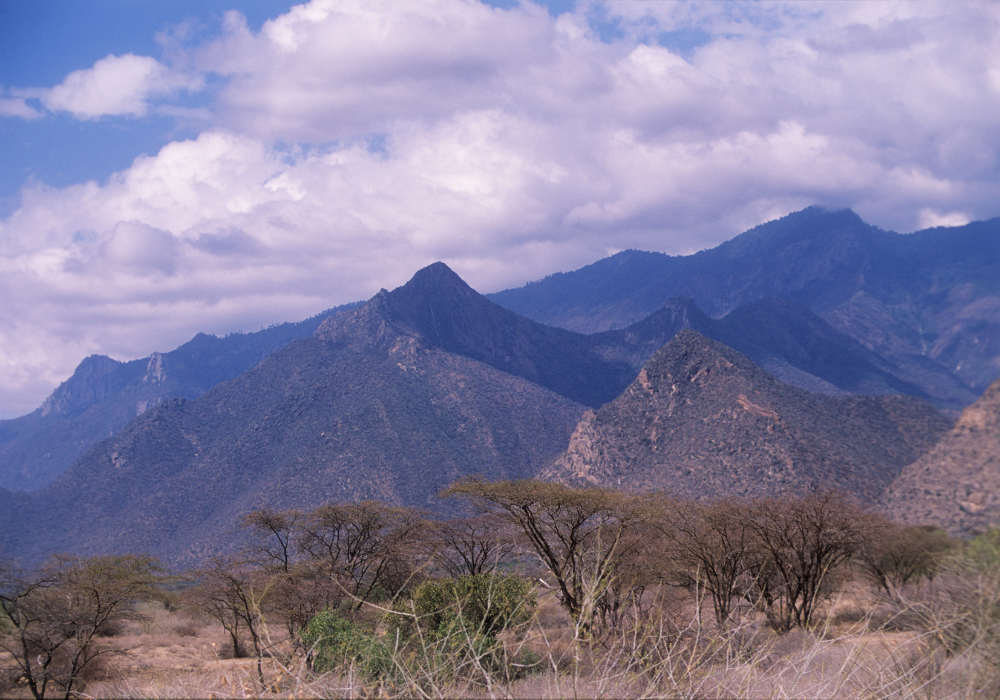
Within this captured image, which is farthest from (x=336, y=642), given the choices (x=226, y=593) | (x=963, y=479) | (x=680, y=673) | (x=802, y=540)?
(x=802, y=540)

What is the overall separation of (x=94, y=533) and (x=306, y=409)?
3239 centimetres

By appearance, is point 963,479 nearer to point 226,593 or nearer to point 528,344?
point 226,593

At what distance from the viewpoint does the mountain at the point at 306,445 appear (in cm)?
7950

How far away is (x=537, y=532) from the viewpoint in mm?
24500

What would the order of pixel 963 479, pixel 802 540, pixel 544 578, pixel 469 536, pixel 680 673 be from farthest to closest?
pixel 469 536 → pixel 802 540 → pixel 544 578 → pixel 963 479 → pixel 680 673

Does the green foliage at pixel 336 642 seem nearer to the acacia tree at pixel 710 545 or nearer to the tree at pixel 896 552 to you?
the acacia tree at pixel 710 545

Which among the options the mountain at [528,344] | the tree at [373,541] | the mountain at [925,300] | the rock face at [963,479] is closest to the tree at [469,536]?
the tree at [373,541]

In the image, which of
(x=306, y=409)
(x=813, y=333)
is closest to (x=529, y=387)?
(x=306, y=409)

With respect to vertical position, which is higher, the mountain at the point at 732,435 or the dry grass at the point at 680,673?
the dry grass at the point at 680,673

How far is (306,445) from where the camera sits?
3563 inches

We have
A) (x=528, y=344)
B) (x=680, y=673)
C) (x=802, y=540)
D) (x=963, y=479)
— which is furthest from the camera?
(x=528, y=344)

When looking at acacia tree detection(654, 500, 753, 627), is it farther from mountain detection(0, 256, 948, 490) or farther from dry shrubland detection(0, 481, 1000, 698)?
mountain detection(0, 256, 948, 490)

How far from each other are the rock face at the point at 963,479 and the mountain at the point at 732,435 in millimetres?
6542

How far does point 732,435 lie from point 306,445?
57149 mm
